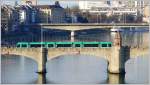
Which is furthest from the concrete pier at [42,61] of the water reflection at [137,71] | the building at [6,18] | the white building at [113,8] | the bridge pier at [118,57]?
the white building at [113,8]

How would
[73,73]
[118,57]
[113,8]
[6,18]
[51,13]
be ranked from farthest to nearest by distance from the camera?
[113,8] < [51,13] < [6,18] < [118,57] < [73,73]

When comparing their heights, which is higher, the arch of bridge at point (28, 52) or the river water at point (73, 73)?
the arch of bridge at point (28, 52)

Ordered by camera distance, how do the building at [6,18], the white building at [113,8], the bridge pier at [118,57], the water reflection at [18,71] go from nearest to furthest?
the water reflection at [18,71] → the bridge pier at [118,57] → the building at [6,18] → the white building at [113,8]

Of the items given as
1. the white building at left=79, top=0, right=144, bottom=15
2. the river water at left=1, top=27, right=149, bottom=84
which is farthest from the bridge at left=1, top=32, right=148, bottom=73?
the white building at left=79, top=0, right=144, bottom=15

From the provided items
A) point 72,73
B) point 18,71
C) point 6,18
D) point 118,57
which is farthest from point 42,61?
point 6,18

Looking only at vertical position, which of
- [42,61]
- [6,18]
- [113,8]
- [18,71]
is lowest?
[18,71]

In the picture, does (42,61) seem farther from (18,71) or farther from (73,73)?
(73,73)

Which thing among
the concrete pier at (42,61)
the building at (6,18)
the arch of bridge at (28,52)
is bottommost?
the concrete pier at (42,61)

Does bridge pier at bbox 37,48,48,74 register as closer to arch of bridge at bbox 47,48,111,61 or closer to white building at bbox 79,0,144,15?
arch of bridge at bbox 47,48,111,61

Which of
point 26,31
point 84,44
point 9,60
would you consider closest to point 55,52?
point 84,44

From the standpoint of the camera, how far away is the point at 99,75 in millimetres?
5059

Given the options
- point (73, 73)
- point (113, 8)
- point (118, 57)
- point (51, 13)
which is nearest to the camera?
point (73, 73)

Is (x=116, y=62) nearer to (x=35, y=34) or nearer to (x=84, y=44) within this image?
(x=84, y=44)

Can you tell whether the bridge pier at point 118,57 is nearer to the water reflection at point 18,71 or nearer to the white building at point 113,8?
the water reflection at point 18,71
